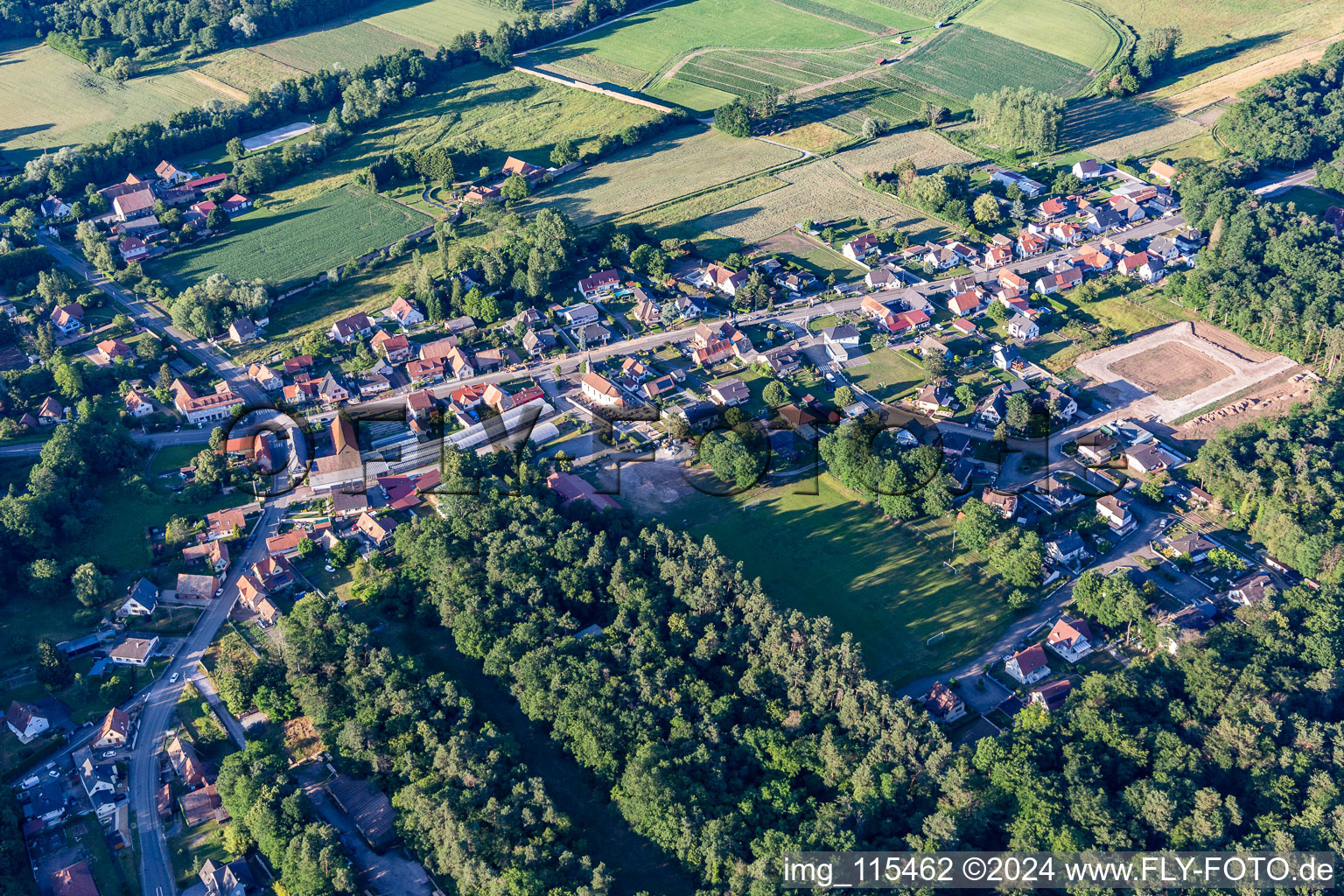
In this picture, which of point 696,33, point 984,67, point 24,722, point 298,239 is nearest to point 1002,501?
point 24,722

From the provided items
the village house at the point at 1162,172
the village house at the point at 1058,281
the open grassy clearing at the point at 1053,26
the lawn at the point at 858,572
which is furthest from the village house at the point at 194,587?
the open grassy clearing at the point at 1053,26

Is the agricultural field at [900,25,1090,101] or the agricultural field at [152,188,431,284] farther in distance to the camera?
the agricultural field at [900,25,1090,101]

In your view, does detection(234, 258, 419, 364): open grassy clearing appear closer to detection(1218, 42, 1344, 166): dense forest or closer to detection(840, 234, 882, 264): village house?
detection(840, 234, 882, 264): village house

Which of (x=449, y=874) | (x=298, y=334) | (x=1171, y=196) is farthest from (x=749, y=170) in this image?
(x=449, y=874)

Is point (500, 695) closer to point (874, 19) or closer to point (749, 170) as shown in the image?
point (749, 170)

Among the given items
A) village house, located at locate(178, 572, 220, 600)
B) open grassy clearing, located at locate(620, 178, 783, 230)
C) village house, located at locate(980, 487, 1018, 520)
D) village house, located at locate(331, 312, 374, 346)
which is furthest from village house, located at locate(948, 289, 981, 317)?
village house, located at locate(178, 572, 220, 600)

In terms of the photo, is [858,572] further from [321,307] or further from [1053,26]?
[1053,26]

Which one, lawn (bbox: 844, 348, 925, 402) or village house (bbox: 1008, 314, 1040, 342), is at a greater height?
village house (bbox: 1008, 314, 1040, 342)
